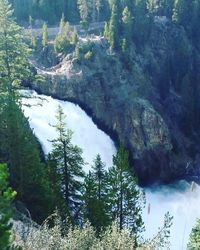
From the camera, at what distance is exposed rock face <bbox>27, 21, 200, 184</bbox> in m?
58.1

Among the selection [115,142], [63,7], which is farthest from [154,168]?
[63,7]

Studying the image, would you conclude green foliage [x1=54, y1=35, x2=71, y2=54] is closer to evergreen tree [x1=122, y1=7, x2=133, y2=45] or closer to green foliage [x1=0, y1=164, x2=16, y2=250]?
evergreen tree [x1=122, y1=7, x2=133, y2=45]

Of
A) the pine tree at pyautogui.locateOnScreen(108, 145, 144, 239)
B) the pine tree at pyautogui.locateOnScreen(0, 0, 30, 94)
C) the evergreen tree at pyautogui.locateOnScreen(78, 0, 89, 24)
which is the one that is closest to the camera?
the pine tree at pyautogui.locateOnScreen(108, 145, 144, 239)

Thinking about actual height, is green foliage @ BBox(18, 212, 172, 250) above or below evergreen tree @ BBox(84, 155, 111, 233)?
above

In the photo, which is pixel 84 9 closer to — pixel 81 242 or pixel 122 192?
pixel 122 192

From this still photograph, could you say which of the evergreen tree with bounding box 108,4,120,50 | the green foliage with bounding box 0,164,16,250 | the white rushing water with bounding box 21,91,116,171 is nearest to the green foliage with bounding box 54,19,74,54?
the evergreen tree with bounding box 108,4,120,50

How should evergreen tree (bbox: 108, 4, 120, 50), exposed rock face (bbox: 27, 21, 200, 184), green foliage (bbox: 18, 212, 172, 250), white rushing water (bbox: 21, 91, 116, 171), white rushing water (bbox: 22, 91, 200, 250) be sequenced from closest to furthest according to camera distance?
green foliage (bbox: 18, 212, 172, 250), white rushing water (bbox: 22, 91, 200, 250), white rushing water (bbox: 21, 91, 116, 171), exposed rock face (bbox: 27, 21, 200, 184), evergreen tree (bbox: 108, 4, 120, 50)

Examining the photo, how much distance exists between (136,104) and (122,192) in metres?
28.7

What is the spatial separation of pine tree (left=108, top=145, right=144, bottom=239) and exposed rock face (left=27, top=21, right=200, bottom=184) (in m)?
23.7

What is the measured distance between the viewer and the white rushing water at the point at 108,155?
46.2m

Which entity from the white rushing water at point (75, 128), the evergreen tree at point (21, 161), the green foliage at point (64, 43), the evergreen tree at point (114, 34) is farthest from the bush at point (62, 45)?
the evergreen tree at point (21, 161)

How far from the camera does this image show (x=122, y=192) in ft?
104

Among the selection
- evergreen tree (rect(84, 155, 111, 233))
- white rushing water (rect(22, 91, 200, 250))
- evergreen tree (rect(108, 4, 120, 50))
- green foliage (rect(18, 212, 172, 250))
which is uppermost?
green foliage (rect(18, 212, 172, 250))

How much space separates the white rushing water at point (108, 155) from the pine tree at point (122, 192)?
1227 centimetres
